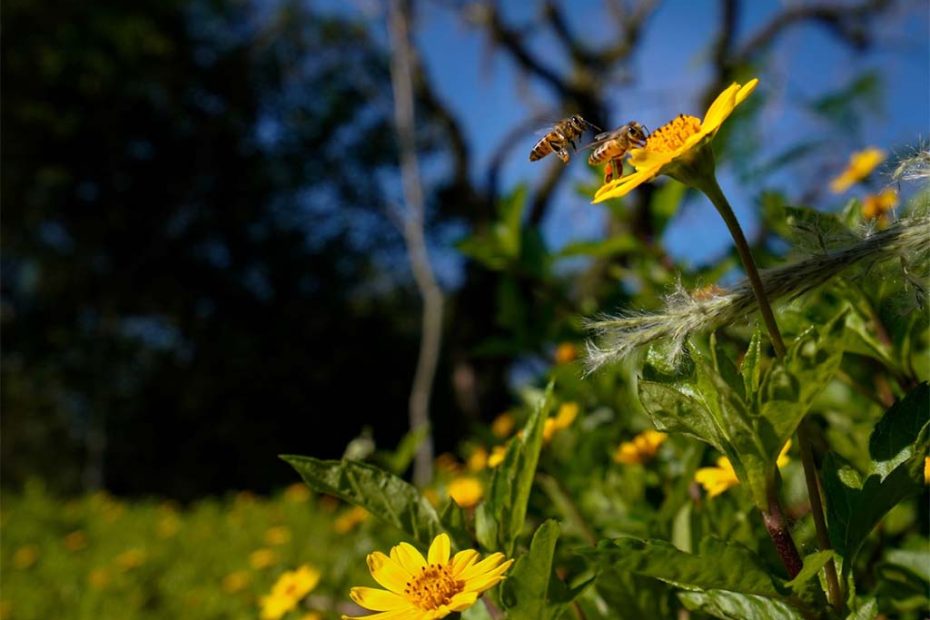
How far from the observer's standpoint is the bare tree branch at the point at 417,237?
4688 mm

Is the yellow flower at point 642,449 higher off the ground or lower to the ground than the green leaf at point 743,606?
higher

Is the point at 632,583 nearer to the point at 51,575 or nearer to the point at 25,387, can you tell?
the point at 51,575

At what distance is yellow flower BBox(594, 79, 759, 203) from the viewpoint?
52cm

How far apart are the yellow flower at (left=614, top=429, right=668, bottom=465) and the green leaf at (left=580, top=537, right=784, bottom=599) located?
487mm

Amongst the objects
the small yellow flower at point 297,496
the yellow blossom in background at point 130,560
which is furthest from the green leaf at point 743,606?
the small yellow flower at point 297,496

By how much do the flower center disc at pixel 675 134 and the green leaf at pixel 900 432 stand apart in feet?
0.68

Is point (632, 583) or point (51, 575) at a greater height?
point (51, 575)

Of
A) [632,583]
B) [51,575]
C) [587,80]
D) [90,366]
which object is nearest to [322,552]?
[51,575]

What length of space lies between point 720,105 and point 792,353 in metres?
0.16

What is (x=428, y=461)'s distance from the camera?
15.2 ft

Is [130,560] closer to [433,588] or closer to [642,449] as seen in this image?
[642,449]

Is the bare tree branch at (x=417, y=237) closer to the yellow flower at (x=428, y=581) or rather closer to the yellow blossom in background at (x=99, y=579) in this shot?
the yellow blossom in background at (x=99, y=579)

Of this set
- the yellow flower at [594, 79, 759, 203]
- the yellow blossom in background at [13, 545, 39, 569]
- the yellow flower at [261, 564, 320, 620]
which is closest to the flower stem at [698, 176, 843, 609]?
the yellow flower at [594, 79, 759, 203]

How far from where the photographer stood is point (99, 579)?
2.96m
